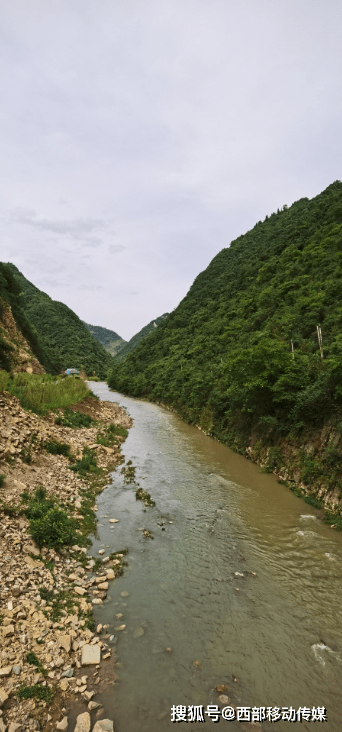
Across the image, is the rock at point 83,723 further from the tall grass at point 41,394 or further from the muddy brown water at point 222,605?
the tall grass at point 41,394

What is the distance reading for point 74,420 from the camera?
856 inches

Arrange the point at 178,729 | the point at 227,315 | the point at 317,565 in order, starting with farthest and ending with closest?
the point at 227,315 → the point at 317,565 → the point at 178,729

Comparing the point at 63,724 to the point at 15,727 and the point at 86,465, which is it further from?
the point at 86,465

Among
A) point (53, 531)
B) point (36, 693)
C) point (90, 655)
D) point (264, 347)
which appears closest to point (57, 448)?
point (53, 531)

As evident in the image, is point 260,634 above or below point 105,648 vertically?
above

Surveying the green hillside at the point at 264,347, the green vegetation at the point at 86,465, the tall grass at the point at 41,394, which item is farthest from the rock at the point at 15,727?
the tall grass at the point at 41,394

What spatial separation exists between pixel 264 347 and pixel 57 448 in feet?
41.0

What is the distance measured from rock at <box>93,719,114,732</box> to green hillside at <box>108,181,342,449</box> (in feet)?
40.7

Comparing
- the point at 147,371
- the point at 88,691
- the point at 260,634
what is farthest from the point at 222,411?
the point at 147,371

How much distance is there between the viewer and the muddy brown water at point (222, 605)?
5746mm

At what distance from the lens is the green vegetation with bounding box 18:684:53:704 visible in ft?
16.7

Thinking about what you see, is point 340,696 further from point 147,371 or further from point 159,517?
point 147,371

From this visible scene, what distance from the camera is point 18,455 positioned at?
489 inches

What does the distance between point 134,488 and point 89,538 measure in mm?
4893
